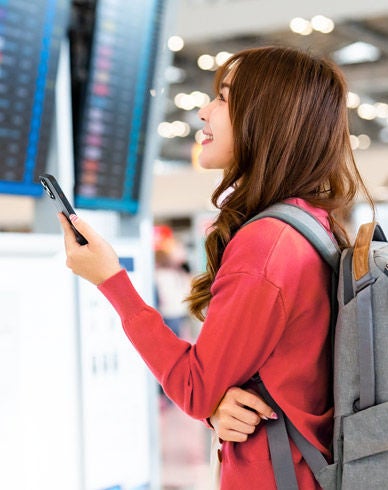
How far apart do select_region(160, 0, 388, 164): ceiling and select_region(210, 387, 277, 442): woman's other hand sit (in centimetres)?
133

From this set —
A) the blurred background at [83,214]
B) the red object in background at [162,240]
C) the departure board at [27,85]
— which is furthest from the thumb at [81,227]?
the red object in background at [162,240]

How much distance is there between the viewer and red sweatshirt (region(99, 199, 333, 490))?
4.68ft

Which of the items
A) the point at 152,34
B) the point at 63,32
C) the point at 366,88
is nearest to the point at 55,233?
the point at 63,32

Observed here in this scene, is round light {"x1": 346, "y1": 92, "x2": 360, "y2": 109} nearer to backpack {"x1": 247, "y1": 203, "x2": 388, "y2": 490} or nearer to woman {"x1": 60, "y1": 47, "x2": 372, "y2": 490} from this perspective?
woman {"x1": 60, "y1": 47, "x2": 372, "y2": 490}

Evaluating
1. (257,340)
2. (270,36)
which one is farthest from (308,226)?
(270,36)

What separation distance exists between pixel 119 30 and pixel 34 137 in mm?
562

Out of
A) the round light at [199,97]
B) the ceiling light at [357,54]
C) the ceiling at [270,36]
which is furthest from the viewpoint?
the round light at [199,97]

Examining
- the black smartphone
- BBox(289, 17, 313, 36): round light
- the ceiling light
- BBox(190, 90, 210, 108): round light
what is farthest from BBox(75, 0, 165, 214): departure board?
BBox(190, 90, 210, 108): round light

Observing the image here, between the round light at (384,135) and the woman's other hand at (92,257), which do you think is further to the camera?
the round light at (384,135)

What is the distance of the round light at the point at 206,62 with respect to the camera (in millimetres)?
13346

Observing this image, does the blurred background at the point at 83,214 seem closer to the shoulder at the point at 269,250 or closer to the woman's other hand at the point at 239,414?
the shoulder at the point at 269,250

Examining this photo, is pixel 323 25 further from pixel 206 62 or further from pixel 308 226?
pixel 308 226

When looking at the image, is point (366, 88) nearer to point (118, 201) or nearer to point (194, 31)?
point (194, 31)

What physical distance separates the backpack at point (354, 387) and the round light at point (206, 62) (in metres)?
12.2
